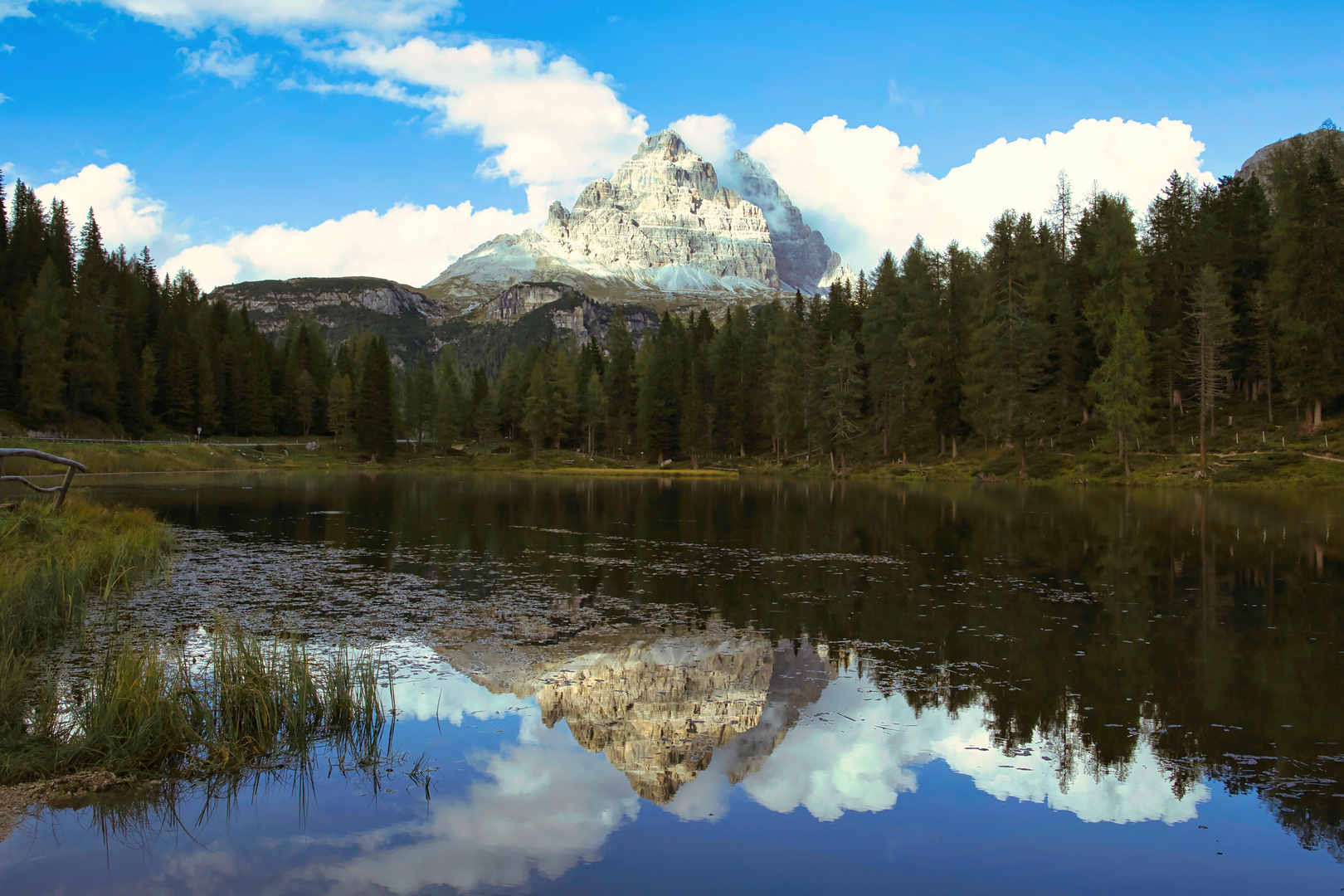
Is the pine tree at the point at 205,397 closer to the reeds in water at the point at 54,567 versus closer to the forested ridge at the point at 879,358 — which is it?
the forested ridge at the point at 879,358

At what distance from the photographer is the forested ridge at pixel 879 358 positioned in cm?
6588

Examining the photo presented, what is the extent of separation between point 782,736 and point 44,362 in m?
103

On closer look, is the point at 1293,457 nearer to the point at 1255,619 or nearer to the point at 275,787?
the point at 1255,619

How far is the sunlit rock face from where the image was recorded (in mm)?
9820

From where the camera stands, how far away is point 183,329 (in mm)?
127625

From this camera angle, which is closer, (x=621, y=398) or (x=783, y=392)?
(x=783, y=392)

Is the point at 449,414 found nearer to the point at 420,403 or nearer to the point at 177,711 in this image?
the point at 420,403

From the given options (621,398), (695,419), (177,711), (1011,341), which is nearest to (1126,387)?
(1011,341)

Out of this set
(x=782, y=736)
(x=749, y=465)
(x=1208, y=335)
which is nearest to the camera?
(x=782, y=736)

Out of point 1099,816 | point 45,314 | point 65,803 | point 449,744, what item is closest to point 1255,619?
point 1099,816

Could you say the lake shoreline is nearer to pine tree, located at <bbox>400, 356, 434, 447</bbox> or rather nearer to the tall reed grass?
pine tree, located at <bbox>400, 356, 434, 447</bbox>

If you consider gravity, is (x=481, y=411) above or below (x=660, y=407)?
below

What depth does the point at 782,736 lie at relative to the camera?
34.2ft

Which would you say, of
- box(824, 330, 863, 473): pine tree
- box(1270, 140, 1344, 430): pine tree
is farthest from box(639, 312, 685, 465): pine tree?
box(1270, 140, 1344, 430): pine tree
